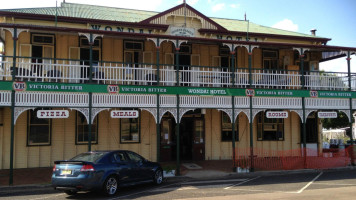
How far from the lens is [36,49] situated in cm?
1689

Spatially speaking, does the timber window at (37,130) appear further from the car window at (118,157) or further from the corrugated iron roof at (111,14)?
the car window at (118,157)

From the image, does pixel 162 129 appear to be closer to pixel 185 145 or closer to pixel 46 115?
pixel 185 145

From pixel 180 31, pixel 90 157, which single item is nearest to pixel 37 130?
pixel 90 157

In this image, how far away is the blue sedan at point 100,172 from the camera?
9.71 metres

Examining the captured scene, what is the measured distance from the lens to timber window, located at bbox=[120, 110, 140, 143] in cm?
1772

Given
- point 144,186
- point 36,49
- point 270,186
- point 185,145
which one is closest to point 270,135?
point 185,145

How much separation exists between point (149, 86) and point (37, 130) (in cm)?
599

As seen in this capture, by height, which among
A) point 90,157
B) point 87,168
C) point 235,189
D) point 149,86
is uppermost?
point 149,86

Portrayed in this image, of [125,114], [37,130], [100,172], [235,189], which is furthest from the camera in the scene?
[37,130]

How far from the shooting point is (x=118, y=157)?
1103cm

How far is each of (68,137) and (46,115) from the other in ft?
11.5

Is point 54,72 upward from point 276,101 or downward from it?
upward

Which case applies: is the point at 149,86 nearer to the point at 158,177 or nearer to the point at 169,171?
the point at 169,171

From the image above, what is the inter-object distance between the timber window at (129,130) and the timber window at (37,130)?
11.6ft
